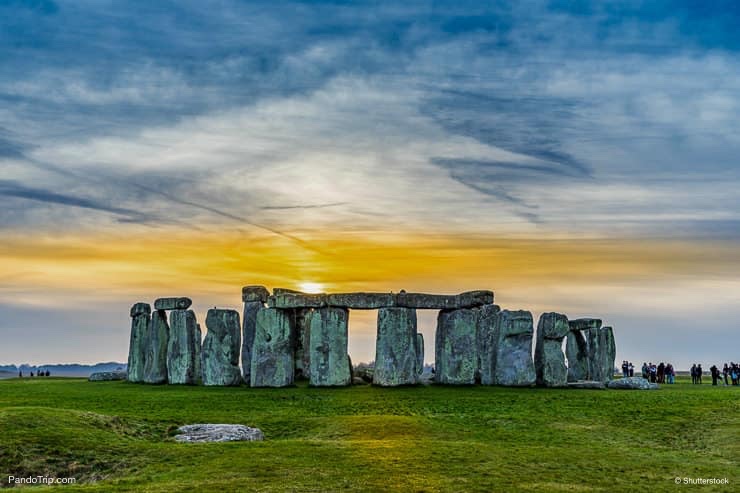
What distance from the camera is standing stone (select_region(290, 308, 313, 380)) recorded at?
38094 mm

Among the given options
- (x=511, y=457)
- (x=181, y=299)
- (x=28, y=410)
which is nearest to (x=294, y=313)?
(x=181, y=299)

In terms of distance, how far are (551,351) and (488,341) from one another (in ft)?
8.28

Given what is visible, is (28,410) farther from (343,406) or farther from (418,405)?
(418,405)

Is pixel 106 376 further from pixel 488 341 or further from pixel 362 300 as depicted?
pixel 488 341

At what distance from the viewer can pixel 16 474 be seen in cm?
1739

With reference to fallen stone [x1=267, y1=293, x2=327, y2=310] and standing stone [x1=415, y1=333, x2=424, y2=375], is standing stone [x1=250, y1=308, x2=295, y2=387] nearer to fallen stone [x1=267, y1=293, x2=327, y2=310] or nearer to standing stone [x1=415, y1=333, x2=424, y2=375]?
fallen stone [x1=267, y1=293, x2=327, y2=310]

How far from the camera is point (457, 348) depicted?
34.2 m

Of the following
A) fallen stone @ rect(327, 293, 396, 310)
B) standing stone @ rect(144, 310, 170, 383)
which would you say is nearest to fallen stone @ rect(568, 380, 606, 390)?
fallen stone @ rect(327, 293, 396, 310)

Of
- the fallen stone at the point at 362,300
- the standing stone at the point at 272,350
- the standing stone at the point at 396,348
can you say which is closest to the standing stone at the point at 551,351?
the standing stone at the point at 396,348

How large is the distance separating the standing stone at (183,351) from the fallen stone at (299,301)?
4290 millimetres

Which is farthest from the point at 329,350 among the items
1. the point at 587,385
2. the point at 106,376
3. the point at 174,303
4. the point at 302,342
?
the point at 106,376

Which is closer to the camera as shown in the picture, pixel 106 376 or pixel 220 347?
pixel 220 347

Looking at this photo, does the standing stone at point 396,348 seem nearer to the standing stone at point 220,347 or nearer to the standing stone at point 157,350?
the standing stone at point 220,347

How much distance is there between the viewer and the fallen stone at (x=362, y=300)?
3416 cm
